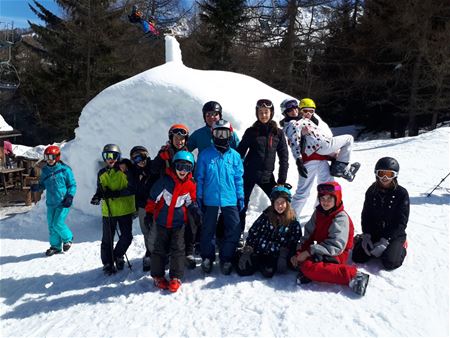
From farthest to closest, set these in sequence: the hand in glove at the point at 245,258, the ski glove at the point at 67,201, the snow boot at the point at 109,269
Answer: the ski glove at the point at 67,201
the snow boot at the point at 109,269
the hand in glove at the point at 245,258

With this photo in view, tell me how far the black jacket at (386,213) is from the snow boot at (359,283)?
28.1 inches

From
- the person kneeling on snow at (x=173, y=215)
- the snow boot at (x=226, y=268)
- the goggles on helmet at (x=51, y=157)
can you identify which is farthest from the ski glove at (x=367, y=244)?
the goggles on helmet at (x=51, y=157)

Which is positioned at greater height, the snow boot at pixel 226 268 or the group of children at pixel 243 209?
the group of children at pixel 243 209

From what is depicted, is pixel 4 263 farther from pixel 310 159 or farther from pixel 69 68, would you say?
pixel 69 68

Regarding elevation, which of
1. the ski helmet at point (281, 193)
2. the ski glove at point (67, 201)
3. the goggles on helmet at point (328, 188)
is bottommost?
the ski glove at point (67, 201)

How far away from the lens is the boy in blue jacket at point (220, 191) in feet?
13.4

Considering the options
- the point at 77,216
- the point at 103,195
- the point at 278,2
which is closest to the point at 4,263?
the point at 77,216

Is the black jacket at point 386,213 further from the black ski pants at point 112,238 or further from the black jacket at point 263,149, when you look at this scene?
the black ski pants at point 112,238

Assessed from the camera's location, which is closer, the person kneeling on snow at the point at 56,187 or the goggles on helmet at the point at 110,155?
the goggles on helmet at the point at 110,155

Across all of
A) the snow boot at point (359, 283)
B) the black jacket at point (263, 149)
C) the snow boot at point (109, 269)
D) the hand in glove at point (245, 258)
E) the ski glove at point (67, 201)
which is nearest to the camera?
the snow boot at point (359, 283)

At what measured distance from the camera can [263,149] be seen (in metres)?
4.51

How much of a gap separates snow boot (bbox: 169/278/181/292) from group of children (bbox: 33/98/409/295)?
0.04ft

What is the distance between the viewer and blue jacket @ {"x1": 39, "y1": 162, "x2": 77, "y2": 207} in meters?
5.60

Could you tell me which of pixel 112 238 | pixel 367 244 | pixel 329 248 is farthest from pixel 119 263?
pixel 367 244
